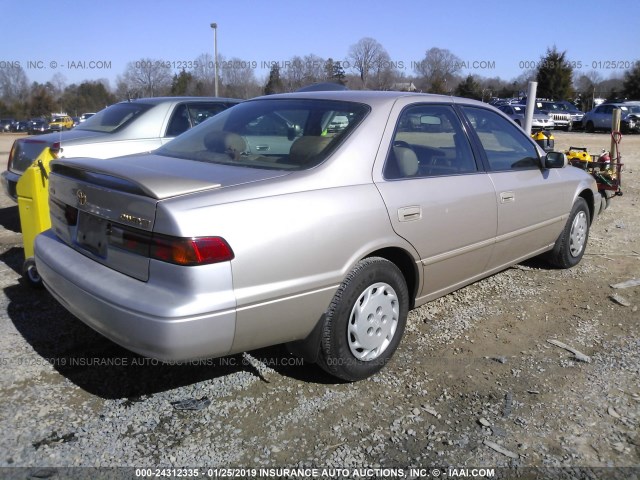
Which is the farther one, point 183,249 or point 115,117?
point 115,117

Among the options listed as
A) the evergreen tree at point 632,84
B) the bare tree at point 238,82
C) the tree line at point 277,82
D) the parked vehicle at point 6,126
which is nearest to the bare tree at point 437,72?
the tree line at point 277,82

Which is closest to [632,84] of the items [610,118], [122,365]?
[610,118]

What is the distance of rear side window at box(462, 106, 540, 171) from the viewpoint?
4055 millimetres

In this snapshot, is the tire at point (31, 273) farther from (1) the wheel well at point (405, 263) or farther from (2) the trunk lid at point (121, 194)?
(1) the wheel well at point (405, 263)

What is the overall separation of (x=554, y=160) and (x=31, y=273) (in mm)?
4349

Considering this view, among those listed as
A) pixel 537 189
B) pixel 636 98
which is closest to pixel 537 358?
pixel 537 189

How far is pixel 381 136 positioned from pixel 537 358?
68.3 inches

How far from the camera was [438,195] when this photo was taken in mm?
3385

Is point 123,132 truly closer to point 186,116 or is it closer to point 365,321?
point 186,116

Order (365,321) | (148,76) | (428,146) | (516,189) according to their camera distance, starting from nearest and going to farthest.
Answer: (365,321)
(428,146)
(516,189)
(148,76)

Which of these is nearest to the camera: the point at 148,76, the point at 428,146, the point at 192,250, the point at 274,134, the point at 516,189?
the point at 192,250

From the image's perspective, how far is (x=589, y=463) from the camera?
2.48 m

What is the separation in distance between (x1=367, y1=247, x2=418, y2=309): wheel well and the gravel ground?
43 centimetres

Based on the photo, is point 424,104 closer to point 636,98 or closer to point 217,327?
point 217,327
